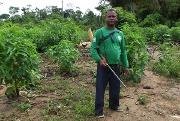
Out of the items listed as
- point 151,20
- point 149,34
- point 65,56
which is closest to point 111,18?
point 65,56

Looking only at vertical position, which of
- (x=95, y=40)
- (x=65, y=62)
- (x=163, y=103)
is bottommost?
(x=163, y=103)

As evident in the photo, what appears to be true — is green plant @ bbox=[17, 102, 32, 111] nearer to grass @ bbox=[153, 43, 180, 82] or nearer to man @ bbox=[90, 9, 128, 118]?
Result: man @ bbox=[90, 9, 128, 118]

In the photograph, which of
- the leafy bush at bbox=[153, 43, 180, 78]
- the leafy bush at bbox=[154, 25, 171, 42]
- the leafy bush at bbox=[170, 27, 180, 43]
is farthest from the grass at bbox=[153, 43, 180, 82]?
the leafy bush at bbox=[170, 27, 180, 43]

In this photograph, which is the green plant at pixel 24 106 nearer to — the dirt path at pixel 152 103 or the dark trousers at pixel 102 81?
the dark trousers at pixel 102 81

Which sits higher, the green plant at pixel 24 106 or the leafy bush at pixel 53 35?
the leafy bush at pixel 53 35

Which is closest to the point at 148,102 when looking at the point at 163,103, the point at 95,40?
the point at 163,103

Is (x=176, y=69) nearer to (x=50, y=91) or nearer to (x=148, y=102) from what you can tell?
(x=148, y=102)

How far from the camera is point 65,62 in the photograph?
31.2 ft

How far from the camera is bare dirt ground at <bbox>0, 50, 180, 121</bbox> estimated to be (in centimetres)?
741

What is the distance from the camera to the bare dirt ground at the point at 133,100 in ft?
24.3

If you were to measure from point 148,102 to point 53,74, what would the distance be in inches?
102

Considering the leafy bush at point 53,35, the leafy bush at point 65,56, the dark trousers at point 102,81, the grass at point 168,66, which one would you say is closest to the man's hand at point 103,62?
the dark trousers at point 102,81

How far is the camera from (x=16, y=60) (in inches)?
293

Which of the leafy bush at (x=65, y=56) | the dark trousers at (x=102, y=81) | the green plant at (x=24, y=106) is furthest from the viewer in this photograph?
the leafy bush at (x=65, y=56)
